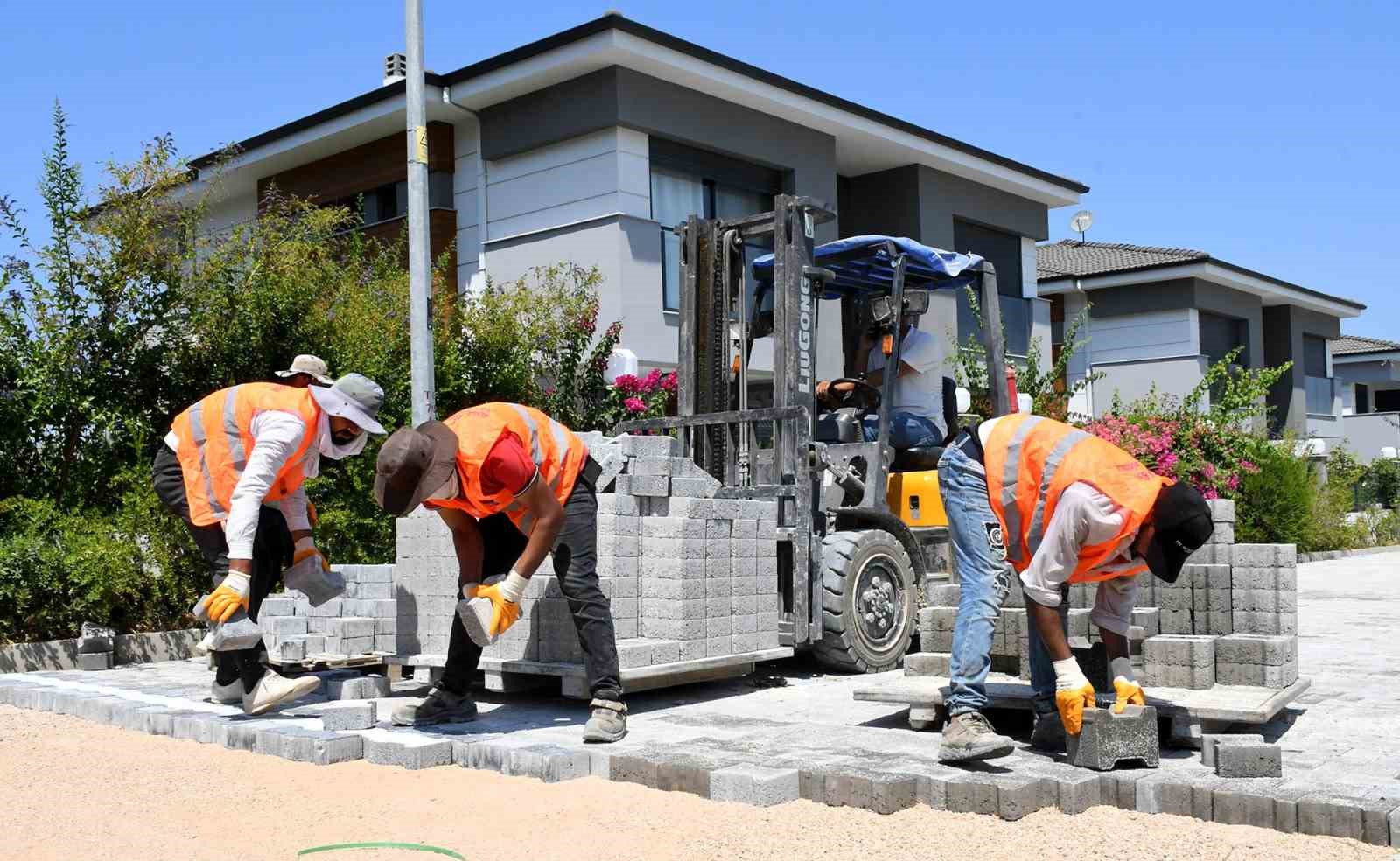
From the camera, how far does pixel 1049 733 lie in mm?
5723

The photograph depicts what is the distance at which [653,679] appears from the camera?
710cm

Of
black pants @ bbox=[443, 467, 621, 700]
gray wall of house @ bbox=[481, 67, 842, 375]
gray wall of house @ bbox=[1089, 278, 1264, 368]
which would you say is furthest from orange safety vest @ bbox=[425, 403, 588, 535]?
gray wall of house @ bbox=[1089, 278, 1264, 368]

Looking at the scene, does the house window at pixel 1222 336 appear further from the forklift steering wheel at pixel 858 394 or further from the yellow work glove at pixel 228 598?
the yellow work glove at pixel 228 598

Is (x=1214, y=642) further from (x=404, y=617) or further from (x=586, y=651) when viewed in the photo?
(x=404, y=617)

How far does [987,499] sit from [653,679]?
2232 mm

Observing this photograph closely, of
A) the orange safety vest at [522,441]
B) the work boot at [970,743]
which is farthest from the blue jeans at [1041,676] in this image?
the orange safety vest at [522,441]

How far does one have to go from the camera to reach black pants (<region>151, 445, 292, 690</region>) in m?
6.75

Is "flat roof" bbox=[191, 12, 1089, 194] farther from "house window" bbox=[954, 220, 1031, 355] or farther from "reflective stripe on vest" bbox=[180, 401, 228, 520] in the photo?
"reflective stripe on vest" bbox=[180, 401, 228, 520]

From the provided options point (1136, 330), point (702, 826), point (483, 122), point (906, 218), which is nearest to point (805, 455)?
point (702, 826)

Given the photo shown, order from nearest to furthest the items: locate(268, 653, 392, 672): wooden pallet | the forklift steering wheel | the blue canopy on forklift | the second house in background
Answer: locate(268, 653, 392, 672): wooden pallet → the blue canopy on forklift → the forklift steering wheel → the second house in background

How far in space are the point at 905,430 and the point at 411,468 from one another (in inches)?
160

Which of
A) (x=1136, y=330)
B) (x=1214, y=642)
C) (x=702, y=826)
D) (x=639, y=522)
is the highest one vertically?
(x=1136, y=330)

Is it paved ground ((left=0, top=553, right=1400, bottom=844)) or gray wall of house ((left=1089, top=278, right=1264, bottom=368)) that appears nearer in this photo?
paved ground ((left=0, top=553, right=1400, bottom=844))

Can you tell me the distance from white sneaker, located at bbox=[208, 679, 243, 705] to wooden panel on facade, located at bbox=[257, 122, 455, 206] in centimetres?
1014
